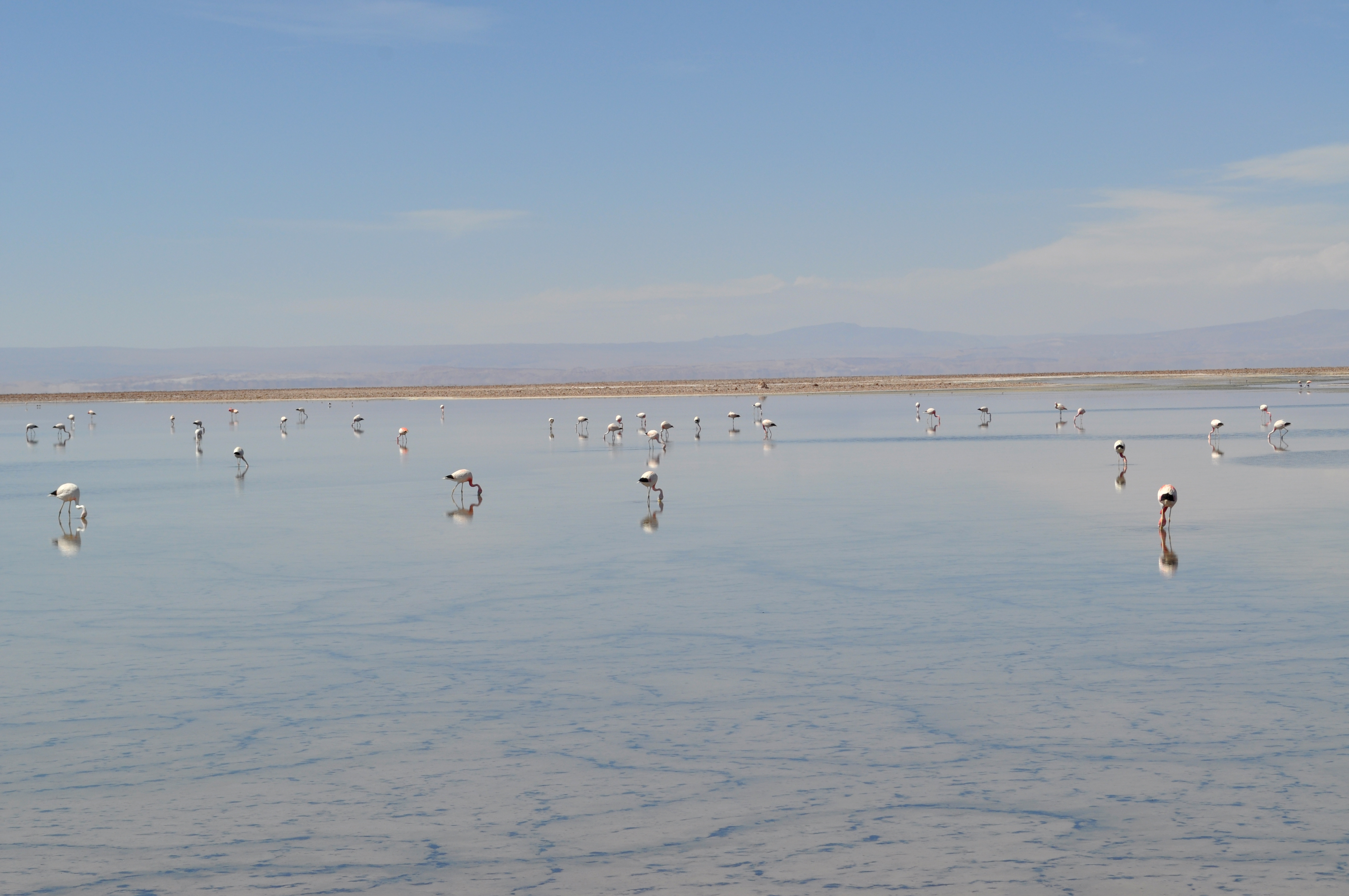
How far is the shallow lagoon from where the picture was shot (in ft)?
21.8

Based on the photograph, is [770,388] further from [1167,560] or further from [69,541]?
[1167,560]

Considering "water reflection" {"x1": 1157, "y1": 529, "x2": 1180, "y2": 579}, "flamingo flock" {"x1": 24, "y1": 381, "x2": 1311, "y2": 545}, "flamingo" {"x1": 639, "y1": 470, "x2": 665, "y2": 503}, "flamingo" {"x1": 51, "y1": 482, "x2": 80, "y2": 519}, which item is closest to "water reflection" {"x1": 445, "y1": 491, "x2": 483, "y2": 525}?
"flamingo flock" {"x1": 24, "y1": 381, "x2": 1311, "y2": 545}

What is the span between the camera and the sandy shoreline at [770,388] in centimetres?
9925

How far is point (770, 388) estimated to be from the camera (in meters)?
111

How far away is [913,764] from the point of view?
25.8 feet

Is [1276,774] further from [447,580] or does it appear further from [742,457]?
[742,457]

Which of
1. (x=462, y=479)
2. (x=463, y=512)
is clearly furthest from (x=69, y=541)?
(x=462, y=479)

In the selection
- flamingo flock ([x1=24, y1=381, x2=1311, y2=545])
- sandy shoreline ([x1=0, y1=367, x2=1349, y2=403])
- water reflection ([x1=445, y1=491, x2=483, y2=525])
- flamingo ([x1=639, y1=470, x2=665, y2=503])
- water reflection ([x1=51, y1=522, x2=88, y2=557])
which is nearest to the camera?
water reflection ([x1=51, y1=522, x2=88, y2=557])

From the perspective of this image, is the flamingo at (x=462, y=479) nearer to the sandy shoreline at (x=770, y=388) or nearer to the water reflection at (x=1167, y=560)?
the water reflection at (x=1167, y=560)

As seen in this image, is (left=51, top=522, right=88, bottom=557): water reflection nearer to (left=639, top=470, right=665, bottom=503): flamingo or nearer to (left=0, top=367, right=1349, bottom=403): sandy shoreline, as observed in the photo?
(left=639, top=470, right=665, bottom=503): flamingo

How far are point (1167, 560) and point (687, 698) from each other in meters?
7.68

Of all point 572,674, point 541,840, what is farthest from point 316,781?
point 572,674

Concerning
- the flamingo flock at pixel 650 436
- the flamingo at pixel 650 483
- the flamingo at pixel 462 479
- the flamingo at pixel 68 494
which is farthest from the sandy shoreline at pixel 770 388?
the flamingo at pixel 68 494

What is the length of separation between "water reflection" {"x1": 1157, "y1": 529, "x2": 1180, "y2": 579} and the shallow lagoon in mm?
82
